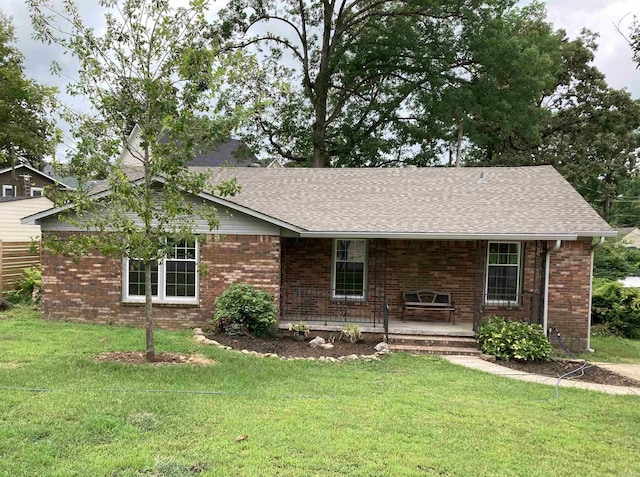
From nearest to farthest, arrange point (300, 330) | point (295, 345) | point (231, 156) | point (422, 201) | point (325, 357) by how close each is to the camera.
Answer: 1. point (325, 357)
2. point (295, 345)
3. point (300, 330)
4. point (422, 201)
5. point (231, 156)

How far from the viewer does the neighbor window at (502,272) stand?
11.2 meters

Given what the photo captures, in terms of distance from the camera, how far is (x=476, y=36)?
21.3 metres

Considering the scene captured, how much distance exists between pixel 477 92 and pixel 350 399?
20.4 m

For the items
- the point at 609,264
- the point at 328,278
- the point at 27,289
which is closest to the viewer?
the point at 328,278

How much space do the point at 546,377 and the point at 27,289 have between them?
47.1 feet

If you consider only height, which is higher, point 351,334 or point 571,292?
point 571,292

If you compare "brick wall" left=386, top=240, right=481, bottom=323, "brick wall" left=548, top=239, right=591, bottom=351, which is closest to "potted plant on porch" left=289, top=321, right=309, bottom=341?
"brick wall" left=386, top=240, right=481, bottom=323

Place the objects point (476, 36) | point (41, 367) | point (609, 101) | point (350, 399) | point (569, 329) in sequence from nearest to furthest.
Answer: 1. point (350, 399)
2. point (41, 367)
3. point (569, 329)
4. point (476, 36)
5. point (609, 101)

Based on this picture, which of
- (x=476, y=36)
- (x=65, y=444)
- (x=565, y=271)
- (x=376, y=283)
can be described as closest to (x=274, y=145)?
(x=476, y=36)

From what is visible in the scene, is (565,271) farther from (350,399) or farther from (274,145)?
(274,145)

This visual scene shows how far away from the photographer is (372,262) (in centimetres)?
1173

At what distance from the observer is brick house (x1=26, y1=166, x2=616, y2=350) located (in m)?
10.4

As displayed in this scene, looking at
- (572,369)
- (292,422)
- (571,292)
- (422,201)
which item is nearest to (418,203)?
(422,201)

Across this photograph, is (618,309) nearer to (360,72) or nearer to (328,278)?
(328,278)
